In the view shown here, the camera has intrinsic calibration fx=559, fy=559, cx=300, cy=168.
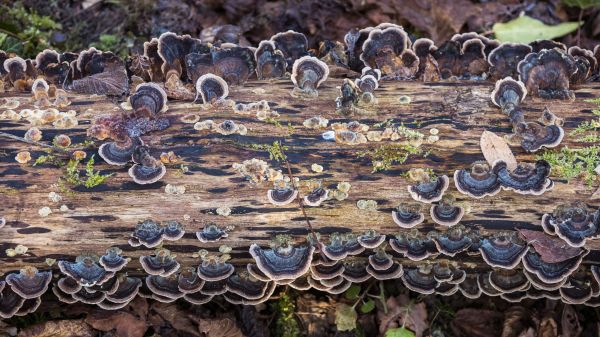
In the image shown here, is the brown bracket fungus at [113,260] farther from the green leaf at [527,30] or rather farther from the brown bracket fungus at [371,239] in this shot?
the green leaf at [527,30]

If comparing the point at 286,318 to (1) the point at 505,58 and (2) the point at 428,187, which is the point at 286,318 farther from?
(1) the point at 505,58

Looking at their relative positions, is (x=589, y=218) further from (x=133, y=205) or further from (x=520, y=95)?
(x=133, y=205)

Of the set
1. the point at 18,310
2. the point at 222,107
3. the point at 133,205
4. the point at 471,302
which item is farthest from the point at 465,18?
the point at 18,310

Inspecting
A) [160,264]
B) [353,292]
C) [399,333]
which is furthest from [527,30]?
[160,264]

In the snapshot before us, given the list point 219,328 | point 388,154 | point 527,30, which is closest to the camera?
point 388,154

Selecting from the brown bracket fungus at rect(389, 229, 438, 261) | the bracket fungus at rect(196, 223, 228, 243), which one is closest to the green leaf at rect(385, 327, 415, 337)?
the brown bracket fungus at rect(389, 229, 438, 261)

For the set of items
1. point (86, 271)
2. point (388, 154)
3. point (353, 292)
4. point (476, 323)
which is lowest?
point (476, 323)
